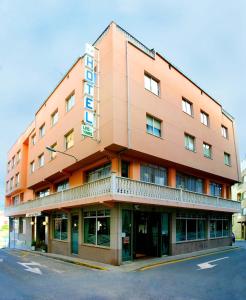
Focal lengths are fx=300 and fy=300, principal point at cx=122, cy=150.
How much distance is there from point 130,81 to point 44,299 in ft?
44.0

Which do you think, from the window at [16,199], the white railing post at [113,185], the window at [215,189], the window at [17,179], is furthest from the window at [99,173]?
the window at [16,199]

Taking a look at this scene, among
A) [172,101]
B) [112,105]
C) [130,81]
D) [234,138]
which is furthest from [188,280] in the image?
[234,138]

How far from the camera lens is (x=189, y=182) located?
2505 cm

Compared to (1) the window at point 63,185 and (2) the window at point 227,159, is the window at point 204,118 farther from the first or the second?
(1) the window at point 63,185

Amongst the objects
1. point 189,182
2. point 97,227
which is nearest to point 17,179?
point 97,227

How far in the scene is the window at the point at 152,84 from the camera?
20578 millimetres

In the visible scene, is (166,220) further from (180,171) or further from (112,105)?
(112,105)

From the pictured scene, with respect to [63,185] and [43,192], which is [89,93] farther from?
[43,192]

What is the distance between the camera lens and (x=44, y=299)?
30.0ft

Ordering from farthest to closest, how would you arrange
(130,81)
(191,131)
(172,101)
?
1. (191,131)
2. (172,101)
3. (130,81)

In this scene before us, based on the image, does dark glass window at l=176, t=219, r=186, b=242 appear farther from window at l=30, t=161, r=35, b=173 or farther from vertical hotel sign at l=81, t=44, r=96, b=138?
window at l=30, t=161, r=35, b=173

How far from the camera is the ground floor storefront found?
17203mm

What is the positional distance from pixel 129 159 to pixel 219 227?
14.4 metres

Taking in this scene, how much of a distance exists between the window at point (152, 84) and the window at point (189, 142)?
4873 mm
